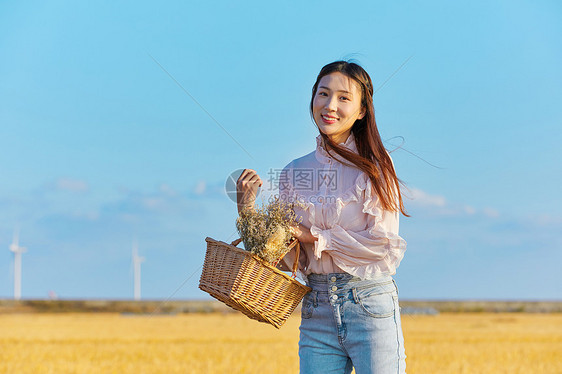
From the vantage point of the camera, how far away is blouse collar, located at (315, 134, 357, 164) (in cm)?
420

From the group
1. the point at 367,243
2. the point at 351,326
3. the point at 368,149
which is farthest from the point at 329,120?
the point at 351,326

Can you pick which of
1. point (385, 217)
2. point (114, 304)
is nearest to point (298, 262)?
point (385, 217)

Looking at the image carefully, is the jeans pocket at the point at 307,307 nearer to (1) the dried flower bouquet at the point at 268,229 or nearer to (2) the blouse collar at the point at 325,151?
(1) the dried flower bouquet at the point at 268,229

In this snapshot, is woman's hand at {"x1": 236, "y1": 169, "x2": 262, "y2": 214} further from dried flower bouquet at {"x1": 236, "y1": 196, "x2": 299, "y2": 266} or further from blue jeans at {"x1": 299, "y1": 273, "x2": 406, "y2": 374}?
blue jeans at {"x1": 299, "y1": 273, "x2": 406, "y2": 374}

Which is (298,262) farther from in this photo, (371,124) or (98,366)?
(98,366)

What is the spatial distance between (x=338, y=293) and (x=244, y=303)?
57 centimetres

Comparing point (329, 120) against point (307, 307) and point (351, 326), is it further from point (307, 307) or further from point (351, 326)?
point (351, 326)

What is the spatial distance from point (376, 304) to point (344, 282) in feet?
0.75

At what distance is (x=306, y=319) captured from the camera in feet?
13.1

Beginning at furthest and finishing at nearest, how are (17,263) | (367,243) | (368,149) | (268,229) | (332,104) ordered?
(17,263), (368,149), (332,104), (367,243), (268,229)

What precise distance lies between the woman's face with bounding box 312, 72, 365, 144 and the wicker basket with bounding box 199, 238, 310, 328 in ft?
2.68

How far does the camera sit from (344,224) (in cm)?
400

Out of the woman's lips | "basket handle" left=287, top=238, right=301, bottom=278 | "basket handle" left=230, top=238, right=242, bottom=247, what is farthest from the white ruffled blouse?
"basket handle" left=230, top=238, right=242, bottom=247

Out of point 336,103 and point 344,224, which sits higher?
point 336,103
